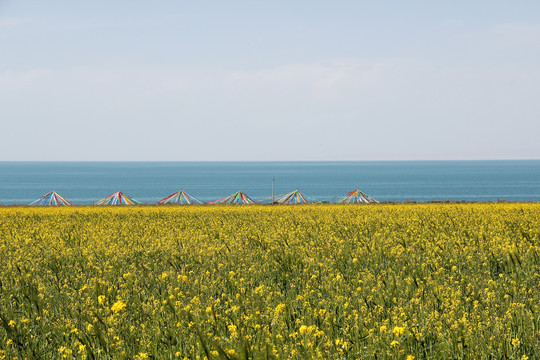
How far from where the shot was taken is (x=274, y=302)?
238 inches

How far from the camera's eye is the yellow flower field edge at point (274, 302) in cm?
453

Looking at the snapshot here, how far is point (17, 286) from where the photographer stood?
7254mm

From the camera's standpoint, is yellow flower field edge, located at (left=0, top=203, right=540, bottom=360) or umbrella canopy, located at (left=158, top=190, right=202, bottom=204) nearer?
yellow flower field edge, located at (left=0, top=203, right=540, bottom=360)

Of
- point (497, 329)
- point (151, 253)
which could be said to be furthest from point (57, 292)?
point (497, 329)

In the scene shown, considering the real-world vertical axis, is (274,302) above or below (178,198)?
above

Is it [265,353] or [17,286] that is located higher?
[265,353]

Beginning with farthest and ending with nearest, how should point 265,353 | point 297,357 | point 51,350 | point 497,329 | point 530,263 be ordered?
1. point 530,263
2. point 51,350
3. point 497,329
4. point 297,357
5. point 265,353

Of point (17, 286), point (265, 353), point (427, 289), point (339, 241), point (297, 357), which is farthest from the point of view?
point (339, 241)

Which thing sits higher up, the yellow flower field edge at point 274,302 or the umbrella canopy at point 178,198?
the yellow flower field edge at point 274,302

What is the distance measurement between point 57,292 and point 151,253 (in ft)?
10.4

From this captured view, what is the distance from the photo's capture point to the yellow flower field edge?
453 cm

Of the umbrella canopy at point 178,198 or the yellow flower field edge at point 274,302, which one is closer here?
the yellow flower field edge at point 274,302

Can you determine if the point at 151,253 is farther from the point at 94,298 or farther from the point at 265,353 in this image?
the point at 265,353

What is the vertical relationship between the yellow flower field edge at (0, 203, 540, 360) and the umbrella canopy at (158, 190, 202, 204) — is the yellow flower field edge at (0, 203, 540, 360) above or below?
above
